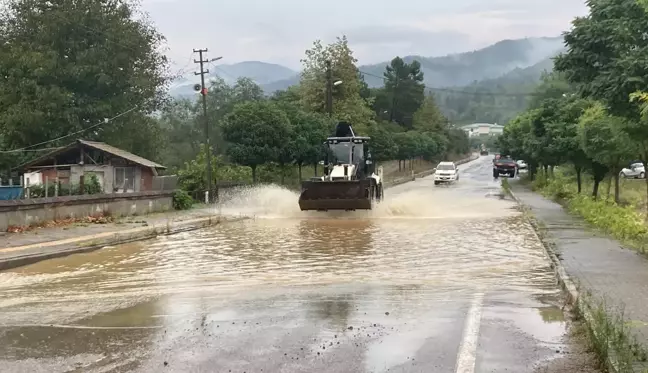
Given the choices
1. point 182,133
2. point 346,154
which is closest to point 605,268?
point 346,154

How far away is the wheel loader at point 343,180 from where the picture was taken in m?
26.7

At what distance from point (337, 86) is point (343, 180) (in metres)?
35.0

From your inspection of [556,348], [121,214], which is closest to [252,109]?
[121,214]

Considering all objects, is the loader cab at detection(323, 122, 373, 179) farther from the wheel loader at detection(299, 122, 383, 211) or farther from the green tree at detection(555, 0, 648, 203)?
the green tree at detection(555, 0, 648, 203)

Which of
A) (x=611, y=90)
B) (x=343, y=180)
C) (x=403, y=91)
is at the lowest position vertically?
(x=343, y=180)

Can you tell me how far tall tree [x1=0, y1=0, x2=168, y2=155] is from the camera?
40.9 meters

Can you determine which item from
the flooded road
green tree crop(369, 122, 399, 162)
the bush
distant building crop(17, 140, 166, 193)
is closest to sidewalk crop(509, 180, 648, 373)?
the flooded road

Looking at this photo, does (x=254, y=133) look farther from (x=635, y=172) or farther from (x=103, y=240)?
(x=635, y=172)

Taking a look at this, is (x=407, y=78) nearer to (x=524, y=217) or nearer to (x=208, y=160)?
(x=208, y=160)

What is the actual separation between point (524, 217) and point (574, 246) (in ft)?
33.6

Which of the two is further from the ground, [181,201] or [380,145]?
[380,145]

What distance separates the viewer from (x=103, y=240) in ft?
62.8

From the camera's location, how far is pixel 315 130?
46.3 meters

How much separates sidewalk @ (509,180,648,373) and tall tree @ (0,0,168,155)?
29.8 m
